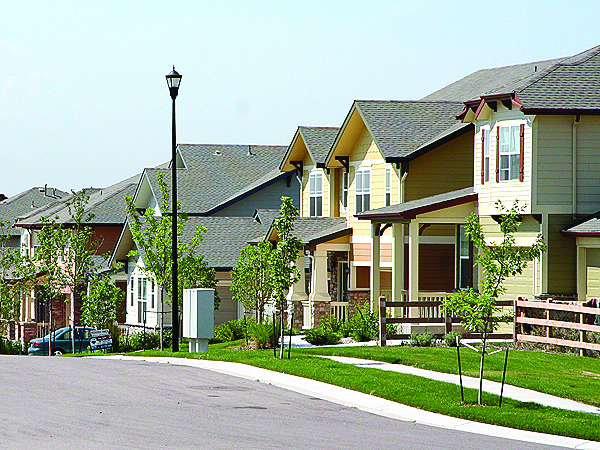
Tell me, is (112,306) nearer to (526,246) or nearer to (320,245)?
(320,245)

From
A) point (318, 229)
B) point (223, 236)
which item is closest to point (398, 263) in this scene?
point (318, 229)

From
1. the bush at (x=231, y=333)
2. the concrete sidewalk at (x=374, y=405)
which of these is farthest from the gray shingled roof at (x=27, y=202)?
the concrete sidewalk at (x=374, y=405)

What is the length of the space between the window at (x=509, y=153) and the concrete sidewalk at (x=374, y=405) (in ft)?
30.2

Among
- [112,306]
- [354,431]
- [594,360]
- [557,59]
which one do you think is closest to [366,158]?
[557,59]

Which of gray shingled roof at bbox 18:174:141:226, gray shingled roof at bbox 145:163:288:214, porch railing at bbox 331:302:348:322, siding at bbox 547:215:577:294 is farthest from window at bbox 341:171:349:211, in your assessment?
gray shingled roof at bbox 18:174:141:226

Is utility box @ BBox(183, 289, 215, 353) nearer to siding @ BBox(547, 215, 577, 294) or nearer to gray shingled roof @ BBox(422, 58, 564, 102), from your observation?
siding @ BBox(547, 215, 577, 294)

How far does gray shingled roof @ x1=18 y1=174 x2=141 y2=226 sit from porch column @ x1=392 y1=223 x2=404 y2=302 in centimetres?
2523

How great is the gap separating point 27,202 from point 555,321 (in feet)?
210

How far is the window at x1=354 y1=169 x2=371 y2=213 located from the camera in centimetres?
3512

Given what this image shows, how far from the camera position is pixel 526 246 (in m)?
27.4

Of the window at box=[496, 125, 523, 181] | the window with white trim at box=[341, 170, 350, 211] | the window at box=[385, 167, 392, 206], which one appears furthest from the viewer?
the window with white trim at box=[341, 170, 350, 211]

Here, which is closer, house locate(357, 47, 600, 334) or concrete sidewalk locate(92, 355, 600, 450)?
concrete sidewalk locate(92, 355, 600, 450)

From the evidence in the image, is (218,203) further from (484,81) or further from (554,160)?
(554,160)

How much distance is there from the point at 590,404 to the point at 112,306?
87.1 ft
